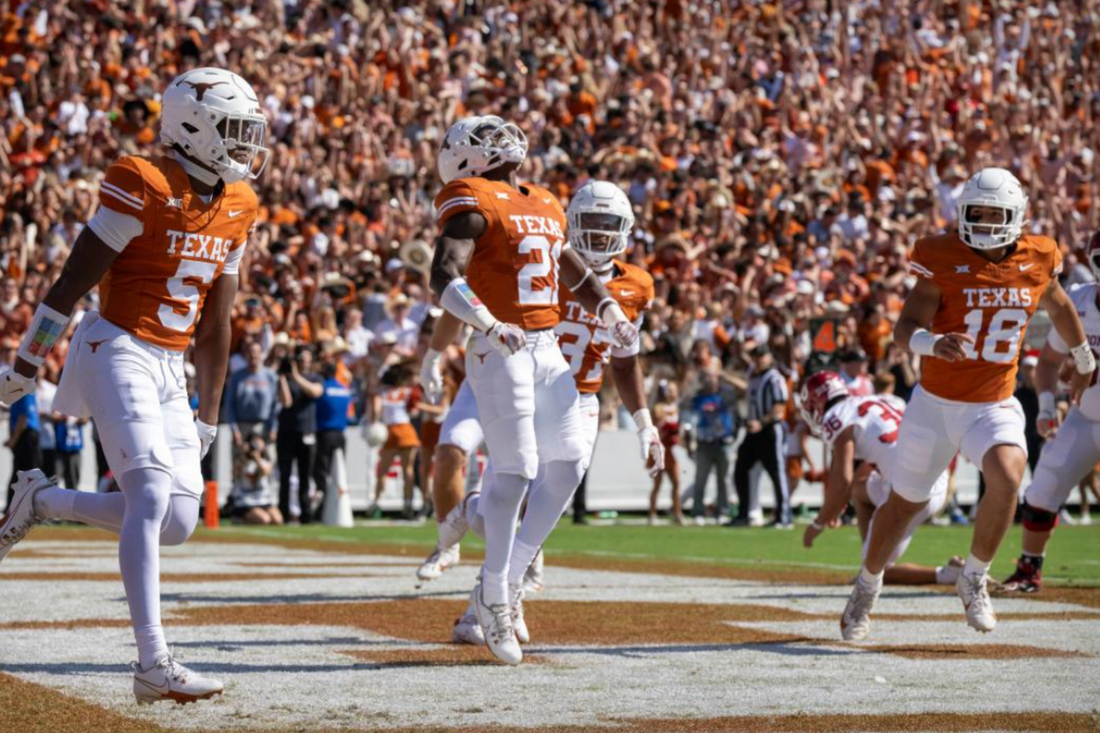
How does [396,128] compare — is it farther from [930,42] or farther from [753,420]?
[930,42]

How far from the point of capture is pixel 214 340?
6410 mm

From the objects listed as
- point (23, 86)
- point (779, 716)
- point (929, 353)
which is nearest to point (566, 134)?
point (23, 86)

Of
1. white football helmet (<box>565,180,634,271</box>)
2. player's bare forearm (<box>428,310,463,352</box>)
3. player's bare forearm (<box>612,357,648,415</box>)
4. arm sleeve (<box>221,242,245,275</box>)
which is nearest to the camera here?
arm sleeve (<box>221,242,245,275</box>)

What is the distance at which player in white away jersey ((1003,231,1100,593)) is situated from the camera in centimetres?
1005

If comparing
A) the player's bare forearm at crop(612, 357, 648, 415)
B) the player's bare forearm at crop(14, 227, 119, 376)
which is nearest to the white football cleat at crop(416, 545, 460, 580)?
the player's bare forearm at crop(612, 357, 648, 415)

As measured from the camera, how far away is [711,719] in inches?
223

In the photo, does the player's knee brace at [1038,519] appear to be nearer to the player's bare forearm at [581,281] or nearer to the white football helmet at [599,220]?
the white football helmet at [599,220]

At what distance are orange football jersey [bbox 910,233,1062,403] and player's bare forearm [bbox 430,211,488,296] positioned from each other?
88.2 inches

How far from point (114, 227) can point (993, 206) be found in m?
4.17

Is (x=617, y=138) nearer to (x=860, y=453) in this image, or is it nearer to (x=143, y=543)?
(x=860, y=453)

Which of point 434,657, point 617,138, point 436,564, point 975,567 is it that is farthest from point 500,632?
point 617,138

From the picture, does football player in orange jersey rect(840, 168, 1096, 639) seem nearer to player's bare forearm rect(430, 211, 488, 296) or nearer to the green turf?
player's bare forearm rect(430, 211, 488, 296)

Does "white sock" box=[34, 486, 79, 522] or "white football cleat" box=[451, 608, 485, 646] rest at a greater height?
"white sock" box=[34, 486, 79, 522]

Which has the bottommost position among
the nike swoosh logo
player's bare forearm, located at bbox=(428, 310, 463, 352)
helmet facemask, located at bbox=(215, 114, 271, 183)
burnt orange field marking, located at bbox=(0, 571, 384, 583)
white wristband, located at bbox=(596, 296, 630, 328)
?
burnt orange field marking, located at bbox=(0, 571, 384, 583)
